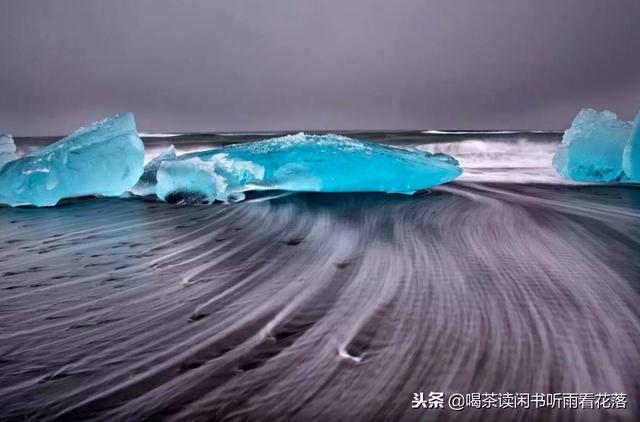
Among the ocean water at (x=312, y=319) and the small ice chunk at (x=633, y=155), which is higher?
the small ice chunk at (x=633, y=155)

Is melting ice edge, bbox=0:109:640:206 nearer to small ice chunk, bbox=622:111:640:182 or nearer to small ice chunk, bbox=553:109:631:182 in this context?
small ice chunk, bbox=622:111:640:182

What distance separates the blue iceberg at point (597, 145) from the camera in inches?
130

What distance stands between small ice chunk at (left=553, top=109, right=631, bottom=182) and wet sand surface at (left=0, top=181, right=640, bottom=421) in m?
1.80

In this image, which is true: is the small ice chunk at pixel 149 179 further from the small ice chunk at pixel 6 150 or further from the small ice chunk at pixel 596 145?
the small ice chunk at pixel 596 145

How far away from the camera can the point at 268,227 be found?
6.05 feet

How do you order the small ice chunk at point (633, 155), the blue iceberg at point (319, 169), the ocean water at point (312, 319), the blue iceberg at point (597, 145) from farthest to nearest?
1. the blue iceberg at point (597, 145)
2. the small ice chunk at point (633, 155)
3. the blue iceberg at point (319, 169)
4. the ocean water at point (312, 319)

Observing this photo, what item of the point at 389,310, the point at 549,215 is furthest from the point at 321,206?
the point at 389,310

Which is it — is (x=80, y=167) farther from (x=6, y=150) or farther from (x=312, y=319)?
(x=312, y=319)

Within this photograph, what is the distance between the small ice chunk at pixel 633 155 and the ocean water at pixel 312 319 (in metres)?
1.60

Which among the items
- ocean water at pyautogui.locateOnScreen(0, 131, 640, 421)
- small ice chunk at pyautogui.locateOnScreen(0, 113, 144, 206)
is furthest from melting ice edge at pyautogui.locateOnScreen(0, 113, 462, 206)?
ocean water at pyautogui.locateOnScreen(0, 131, 640, 421)

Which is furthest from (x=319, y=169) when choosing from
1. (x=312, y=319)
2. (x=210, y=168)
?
(x=312, y=319)

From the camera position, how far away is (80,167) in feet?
8.12

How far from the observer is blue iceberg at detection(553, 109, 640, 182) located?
3.29 meters

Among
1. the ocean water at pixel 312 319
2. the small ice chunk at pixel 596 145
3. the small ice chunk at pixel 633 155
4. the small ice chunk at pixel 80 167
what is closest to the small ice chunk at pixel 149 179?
the small ice chunk at pixel 80 167
